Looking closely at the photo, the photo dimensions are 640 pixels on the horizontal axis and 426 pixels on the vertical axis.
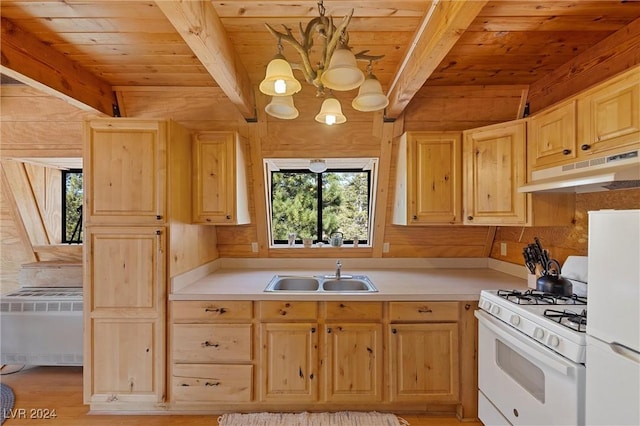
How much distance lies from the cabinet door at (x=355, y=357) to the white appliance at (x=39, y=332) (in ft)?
6.96

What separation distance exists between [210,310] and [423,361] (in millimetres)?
1497

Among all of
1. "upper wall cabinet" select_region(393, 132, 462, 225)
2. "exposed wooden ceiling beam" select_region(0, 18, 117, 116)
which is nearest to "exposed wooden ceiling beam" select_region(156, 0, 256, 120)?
"exposed wooden ceiling beam" select_region(0, 18, 117, 116)

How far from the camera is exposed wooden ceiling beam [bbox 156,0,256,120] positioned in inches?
48.1

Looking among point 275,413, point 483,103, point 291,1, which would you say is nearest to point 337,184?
point 483,103

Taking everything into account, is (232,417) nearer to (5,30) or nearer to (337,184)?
(337,184)

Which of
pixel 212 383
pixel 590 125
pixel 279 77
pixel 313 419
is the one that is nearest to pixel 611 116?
pixel 590 125

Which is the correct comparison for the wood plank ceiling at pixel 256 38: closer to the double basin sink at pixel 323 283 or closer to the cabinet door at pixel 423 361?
the double basin sink at pixel 323 283

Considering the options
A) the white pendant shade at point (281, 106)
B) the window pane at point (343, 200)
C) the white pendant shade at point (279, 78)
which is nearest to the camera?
the white pendant shade at point (279, 78)

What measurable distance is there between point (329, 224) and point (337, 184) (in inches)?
16.5

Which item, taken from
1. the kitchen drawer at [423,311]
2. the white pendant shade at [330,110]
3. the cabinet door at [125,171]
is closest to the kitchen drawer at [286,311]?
the kitchen drawer at [423,311]

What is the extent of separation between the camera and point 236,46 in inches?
73.1

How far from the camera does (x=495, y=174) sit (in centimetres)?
217

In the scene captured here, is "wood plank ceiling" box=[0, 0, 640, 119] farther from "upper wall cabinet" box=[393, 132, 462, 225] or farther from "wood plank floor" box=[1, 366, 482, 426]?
"wood plank floor" box=[1, 366, 482, 426]

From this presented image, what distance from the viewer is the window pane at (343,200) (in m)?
3.04
